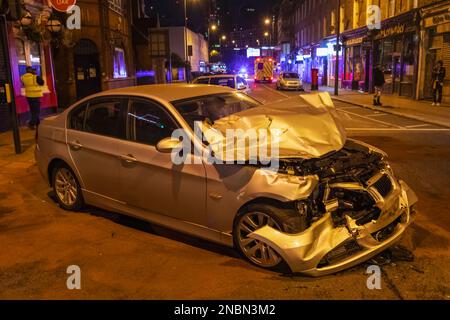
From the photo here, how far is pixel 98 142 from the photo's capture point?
5.74 metres

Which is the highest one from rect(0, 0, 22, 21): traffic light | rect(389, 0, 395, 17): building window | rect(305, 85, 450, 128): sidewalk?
rect(389, 0, 395, 17): building window

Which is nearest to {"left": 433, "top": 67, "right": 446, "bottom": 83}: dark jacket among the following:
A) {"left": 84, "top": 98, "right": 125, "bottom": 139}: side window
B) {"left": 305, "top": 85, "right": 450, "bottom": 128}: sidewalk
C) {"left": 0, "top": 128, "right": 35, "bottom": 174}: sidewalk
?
{"left": 305, "top": 85, "right": 450, "bottom": 128}: sidewalk

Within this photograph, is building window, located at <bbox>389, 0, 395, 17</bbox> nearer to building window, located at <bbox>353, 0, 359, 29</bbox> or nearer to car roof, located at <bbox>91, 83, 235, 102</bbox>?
building window, located at <bbox>353, 0, 359, 29</bbox>

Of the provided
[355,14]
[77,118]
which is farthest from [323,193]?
[355,14]

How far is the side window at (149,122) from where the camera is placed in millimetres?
5148

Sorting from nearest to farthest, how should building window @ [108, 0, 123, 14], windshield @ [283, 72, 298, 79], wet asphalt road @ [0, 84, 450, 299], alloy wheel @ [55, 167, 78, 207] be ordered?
1. wet asphalt road @ [0, 84, 450, 299]
2. alloy wheel @ [55, 167, 78, 207]
3. building window @ [108, 0, 123, 14]
4. windshield @ [283, 72, 298, 79]

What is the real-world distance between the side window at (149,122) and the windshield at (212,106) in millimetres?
187

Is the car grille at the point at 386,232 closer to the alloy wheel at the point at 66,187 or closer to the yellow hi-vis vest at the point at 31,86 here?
the alloy wheel at the point at 66,187

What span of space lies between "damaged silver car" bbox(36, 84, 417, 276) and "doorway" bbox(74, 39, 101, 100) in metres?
17.9

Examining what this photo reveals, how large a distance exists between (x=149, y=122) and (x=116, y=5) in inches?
944

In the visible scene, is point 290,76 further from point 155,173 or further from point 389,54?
point 155,173

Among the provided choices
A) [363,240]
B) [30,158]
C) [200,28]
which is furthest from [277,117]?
[200,28]

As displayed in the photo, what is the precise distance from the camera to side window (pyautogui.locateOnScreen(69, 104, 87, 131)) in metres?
6.16

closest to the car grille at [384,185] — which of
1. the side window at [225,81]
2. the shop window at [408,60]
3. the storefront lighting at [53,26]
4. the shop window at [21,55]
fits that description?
the side window at [225,81]
